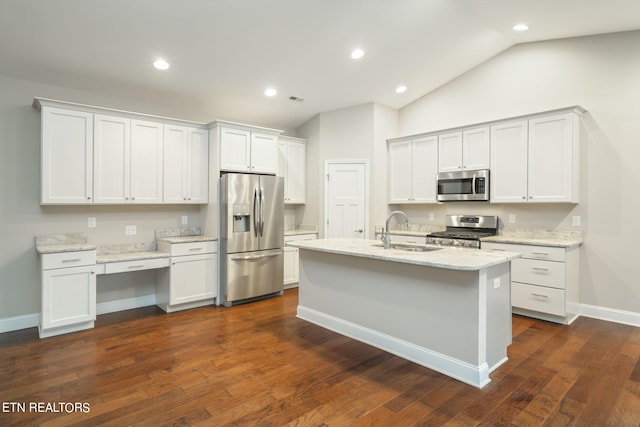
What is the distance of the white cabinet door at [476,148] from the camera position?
472 centimetres

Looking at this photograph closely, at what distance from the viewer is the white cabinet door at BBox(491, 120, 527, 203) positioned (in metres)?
4.39

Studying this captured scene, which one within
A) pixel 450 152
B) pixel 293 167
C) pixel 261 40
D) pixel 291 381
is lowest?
pixel 291 381

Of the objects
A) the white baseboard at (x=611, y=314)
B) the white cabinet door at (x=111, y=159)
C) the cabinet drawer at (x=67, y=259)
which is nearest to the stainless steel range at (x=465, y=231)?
the white baseboard at (x=611, y=314)

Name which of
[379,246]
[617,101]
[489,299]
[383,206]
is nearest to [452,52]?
[617,101]

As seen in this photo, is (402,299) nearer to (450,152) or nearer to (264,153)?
(450,152)

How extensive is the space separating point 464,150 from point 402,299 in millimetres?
2780

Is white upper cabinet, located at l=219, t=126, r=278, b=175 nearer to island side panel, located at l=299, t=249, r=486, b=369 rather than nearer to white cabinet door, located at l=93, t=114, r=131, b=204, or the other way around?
white cabinet door, located at l=93, t=114, r=131, b=204

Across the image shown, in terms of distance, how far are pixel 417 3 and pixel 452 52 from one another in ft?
4.01

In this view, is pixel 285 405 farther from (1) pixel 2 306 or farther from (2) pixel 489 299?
(1) pixel 2 306

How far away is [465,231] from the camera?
16.9 feet

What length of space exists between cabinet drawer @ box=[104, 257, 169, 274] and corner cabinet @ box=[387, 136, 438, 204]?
3508 millimetres

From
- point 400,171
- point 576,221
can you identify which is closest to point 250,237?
point 400,171

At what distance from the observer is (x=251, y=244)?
490 centimetres

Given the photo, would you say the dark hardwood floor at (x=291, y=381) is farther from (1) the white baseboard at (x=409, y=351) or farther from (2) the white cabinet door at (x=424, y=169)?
(2) the white cabinet door at (x=424, y=169)
